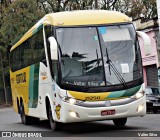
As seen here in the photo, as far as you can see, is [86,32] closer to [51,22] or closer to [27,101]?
A: [51,22]

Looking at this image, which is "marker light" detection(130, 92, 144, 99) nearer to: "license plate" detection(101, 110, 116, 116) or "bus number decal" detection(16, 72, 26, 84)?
"license plate" detection(101, 110, 116, 116)

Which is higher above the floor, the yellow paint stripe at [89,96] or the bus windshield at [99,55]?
the bus windshield at [99,55]

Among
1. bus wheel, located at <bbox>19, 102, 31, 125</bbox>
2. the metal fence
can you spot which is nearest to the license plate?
bus wheel, located at <bbox>19, 102, 31, 125</bbox>

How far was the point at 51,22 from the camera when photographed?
538 inches

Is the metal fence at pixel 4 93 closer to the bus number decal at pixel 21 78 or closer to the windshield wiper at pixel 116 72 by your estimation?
the bus number decal at pixel 21 78

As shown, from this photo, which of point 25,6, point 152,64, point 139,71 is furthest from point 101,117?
point 25,6

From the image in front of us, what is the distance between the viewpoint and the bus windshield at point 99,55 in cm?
1275

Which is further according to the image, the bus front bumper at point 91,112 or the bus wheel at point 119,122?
the bus wheel at point 119,122

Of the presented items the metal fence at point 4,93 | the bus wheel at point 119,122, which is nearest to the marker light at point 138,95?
the bus wheel at point 119,122

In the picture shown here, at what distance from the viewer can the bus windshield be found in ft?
41.8

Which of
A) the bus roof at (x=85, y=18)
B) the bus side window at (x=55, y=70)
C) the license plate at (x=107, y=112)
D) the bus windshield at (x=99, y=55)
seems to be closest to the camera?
the license plate at (x=107, y=112)

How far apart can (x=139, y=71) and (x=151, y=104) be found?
1243cm

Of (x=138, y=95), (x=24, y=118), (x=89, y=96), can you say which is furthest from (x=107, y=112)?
(x=24, y=118)

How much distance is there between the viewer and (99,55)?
42.5 ft
